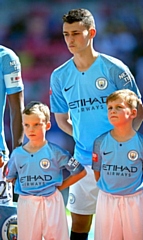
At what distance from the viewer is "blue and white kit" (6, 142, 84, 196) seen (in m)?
2.91

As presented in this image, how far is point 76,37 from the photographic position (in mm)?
3020

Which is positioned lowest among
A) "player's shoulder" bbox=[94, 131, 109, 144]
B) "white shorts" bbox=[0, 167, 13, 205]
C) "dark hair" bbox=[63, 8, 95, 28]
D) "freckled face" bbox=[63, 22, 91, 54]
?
"white shorts" bbox=[0, 167, 13, 205]

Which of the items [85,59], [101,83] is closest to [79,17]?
[85,59]

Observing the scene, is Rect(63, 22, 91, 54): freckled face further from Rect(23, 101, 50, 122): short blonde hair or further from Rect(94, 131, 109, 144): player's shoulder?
Rect(94, 131, 109, 144): player's shoulder

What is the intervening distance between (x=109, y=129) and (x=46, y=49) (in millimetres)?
3564

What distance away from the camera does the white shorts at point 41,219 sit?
9.48ft

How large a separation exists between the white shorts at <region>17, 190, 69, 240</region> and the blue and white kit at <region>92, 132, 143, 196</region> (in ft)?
0.93

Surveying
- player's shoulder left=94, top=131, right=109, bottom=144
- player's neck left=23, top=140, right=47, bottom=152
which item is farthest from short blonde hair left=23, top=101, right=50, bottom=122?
player's shoulder left=94, top=131, right=109, bottom=144

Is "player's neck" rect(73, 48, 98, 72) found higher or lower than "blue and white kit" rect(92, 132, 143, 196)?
higher

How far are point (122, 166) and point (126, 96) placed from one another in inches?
14.6

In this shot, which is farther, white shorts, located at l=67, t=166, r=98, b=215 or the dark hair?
white shorts, located at l=67, t=166, r=98, b=215

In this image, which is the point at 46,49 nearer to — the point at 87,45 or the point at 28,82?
the point at 28,82

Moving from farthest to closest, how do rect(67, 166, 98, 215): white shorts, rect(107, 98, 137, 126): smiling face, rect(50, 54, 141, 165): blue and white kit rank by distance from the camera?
rect(67, 166, 98, 215): white shorts, rect(50, 54, 141, 165): blue and white kit, rect(107, 98, 137, 126): smiling face

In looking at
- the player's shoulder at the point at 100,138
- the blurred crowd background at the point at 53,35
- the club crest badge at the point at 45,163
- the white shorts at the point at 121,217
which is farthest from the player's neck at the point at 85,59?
the blurred crowd background at the point at 53,35
